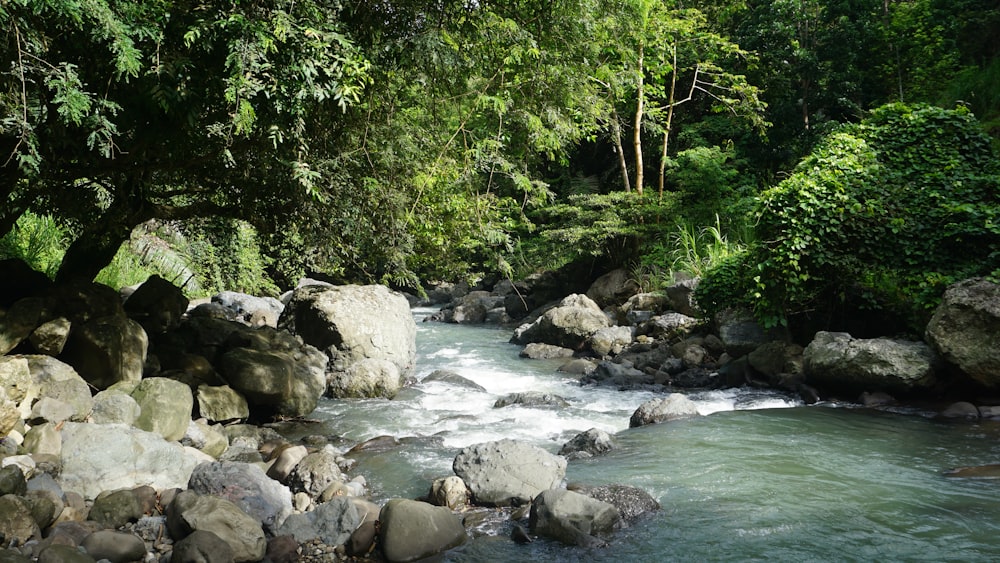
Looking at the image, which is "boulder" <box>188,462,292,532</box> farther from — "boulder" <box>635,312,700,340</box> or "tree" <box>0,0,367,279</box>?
"boulder" <box>635,312,700,340</box>

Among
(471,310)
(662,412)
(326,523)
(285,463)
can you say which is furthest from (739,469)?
(471,310)

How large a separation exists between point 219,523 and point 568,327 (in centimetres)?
1106

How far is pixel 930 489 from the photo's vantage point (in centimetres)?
600

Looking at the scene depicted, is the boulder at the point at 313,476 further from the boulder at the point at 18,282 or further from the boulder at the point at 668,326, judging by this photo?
the boulder at the point at 668,326

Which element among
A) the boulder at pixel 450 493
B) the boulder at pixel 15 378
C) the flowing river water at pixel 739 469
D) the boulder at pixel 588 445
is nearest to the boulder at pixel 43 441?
the boulder at pixel 15 378

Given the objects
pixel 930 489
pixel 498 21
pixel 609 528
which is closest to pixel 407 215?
pixel 498 21

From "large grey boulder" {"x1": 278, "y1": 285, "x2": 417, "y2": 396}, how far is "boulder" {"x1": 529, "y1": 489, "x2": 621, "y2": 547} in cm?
564

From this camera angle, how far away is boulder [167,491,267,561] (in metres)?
4.70

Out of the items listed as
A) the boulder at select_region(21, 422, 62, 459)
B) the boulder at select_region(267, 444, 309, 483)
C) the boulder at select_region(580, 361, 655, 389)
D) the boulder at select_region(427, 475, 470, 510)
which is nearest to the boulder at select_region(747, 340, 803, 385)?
the boulder at select_region(580, 361, 655, 389)

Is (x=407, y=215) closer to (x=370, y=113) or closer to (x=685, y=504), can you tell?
(x=370, y=113)

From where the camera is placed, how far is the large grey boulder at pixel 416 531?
485 cm

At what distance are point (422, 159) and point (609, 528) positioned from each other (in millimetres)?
4675

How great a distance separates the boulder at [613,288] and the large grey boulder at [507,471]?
12.6 metres

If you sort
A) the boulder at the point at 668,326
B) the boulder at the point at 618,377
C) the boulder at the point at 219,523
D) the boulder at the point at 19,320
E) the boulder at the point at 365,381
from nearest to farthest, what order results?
the boulder at the point at 219,523, the boulder at the point at 19,320, the boulder at the point at 365,381, the boulder at the point at 618,377, the boulder at the point at 668,326
